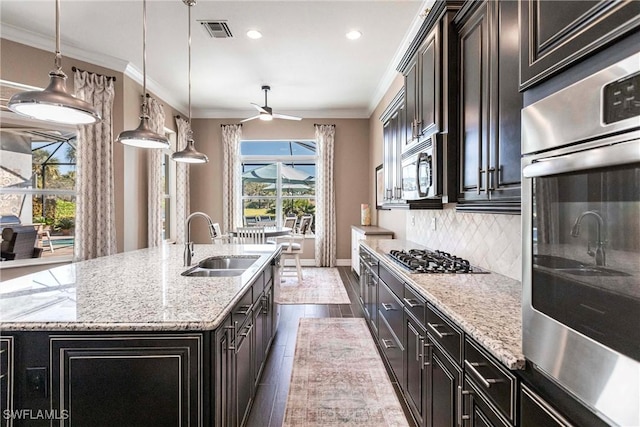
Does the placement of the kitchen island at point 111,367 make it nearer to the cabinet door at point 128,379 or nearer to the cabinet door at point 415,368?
the cabinet door at point 128,379

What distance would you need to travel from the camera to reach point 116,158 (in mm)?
Answer: 4480

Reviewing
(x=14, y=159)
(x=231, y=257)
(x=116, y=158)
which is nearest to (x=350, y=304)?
(x=231, y=257)

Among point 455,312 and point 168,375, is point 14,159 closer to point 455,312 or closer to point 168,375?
point 168,375

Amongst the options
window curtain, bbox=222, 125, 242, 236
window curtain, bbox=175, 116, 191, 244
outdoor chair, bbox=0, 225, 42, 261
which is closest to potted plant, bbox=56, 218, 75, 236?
outdoor chair, bbox=0, 225, 42, 261

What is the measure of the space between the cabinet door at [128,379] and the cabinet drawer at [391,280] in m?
1.32

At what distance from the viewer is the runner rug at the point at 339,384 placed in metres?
2.09

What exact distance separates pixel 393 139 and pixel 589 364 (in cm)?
Result: 315

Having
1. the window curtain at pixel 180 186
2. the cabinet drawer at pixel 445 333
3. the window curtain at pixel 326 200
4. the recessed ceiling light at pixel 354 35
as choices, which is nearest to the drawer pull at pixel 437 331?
the cabinet drawer at pixel 445 333

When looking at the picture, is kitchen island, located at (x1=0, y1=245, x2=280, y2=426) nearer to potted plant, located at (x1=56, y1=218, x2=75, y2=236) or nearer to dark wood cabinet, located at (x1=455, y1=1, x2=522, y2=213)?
dark wood cabinet, located at (x1=455, y1=1, x2=522, y2=213)

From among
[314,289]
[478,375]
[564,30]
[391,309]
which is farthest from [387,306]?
[314,289]

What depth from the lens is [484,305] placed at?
57.2 inches

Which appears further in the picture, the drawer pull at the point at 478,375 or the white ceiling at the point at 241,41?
the white ceiling at the point at 241,41

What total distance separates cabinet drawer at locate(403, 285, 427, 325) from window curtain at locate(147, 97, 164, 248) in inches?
168

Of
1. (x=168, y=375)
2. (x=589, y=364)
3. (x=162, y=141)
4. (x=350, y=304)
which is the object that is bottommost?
(x=350, y=304)
